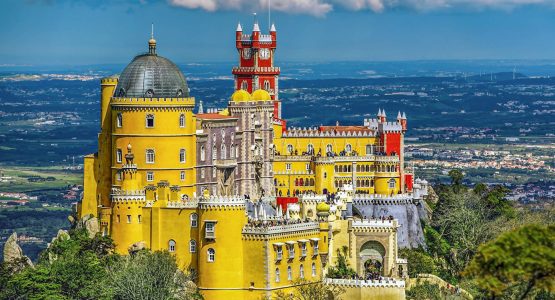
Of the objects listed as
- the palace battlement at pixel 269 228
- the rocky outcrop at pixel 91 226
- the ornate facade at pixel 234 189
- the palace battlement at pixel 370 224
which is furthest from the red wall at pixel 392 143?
the rocky outcrop at pixel 91 226

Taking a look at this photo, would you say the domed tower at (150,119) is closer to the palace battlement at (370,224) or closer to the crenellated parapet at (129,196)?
the crenellated parapet at (129,196)

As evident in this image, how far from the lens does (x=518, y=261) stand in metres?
81.8

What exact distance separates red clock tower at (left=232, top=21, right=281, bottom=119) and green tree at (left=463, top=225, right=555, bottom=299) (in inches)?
3436

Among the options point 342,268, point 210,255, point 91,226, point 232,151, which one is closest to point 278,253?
point 210,255

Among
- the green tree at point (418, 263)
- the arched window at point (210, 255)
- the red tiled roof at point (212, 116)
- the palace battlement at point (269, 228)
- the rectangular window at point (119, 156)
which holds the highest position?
the red tiled roof at point (212, 116)

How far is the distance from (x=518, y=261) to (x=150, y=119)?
57285mm

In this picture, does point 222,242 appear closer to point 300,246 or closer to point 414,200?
point 300,246

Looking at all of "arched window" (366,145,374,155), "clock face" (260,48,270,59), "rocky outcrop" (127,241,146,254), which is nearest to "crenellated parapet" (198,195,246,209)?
"rocky outcrop" (127,241,146,254)

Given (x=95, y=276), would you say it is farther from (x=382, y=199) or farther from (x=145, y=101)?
(x=382, y=199)

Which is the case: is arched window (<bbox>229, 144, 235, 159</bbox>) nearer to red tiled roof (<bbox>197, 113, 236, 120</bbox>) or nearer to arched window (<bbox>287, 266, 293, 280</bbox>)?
red tiled roof (<bbox>197, 113, 236, 120</bbox>)

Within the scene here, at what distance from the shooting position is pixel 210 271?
4850 inches

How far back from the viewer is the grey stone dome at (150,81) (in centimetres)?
13438

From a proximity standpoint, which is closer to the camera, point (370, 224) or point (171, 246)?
point (171, 246)

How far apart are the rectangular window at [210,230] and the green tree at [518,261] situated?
4164 cm
